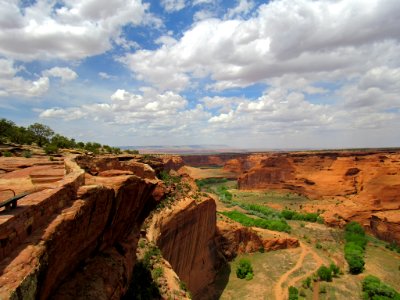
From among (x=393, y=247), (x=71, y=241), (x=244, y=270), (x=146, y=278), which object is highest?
(x=71, y=241)

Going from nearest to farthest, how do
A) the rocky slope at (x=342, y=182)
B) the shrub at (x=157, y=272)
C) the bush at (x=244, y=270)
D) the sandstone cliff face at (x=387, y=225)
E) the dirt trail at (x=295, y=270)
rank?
the shrub at (x=157, y=272)
the dirt trail at (x=295, y=270)
the bush at (x=244, y=270)
the sandstone cliff face at (x=387, y=225)
the rocky slope at (x=342, y=182)

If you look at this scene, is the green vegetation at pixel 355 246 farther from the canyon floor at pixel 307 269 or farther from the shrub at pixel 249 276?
the shrub at pixel 249 276

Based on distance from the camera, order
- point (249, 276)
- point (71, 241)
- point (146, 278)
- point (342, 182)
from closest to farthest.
A: point (71, 241) < point (146, 278) < point (249, 276) < point (342, 182)

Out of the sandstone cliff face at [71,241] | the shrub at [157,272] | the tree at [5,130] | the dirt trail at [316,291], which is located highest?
the tree at [5,130]

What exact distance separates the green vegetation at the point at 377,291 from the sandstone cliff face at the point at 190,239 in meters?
17.6

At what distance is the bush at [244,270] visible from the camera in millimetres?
36653

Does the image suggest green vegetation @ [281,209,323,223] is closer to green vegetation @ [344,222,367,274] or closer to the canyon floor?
the canyon floor

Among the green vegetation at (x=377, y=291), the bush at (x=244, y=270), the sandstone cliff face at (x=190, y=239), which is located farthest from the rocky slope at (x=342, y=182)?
the sandstone cliff face at (x=190, y=239)

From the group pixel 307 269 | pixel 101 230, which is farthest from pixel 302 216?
pixel 101 230

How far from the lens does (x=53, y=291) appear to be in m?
8.88

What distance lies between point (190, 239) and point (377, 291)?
2201 centimetres

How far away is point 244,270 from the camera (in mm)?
37031

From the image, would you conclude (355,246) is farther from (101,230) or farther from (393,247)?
(101,230)

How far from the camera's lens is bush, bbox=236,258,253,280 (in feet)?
120
